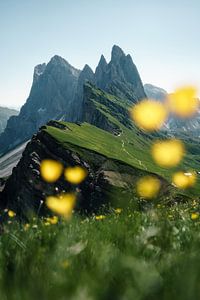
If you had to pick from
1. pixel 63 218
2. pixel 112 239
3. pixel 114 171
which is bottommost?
pixel 114 171

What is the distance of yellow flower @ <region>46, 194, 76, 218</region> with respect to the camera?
5.85 metres

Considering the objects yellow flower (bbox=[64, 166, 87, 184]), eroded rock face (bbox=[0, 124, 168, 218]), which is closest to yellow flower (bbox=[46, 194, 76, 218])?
yellow flower (bbox=[64, 166, 87, 184])

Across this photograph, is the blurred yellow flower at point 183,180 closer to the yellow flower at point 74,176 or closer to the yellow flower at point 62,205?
the yellow flower at point 74,176

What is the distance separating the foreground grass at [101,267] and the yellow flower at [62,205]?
1.26 meters

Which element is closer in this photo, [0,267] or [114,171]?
[0,267]

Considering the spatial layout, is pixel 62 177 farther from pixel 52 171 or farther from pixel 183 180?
pixel 183 180

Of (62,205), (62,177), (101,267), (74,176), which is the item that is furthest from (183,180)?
(62,177)

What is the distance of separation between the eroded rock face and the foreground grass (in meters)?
119

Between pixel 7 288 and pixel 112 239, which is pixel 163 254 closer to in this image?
pixel 112 239

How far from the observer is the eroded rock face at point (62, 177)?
13238 centimetres

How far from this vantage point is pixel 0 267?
3.32 meters

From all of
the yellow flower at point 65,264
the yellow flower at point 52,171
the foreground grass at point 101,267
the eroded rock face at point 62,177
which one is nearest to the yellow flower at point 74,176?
the yellow flower at point 52,171

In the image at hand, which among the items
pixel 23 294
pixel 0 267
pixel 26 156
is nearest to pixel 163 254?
pixel 0 267

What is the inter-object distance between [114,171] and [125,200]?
146049 mm
